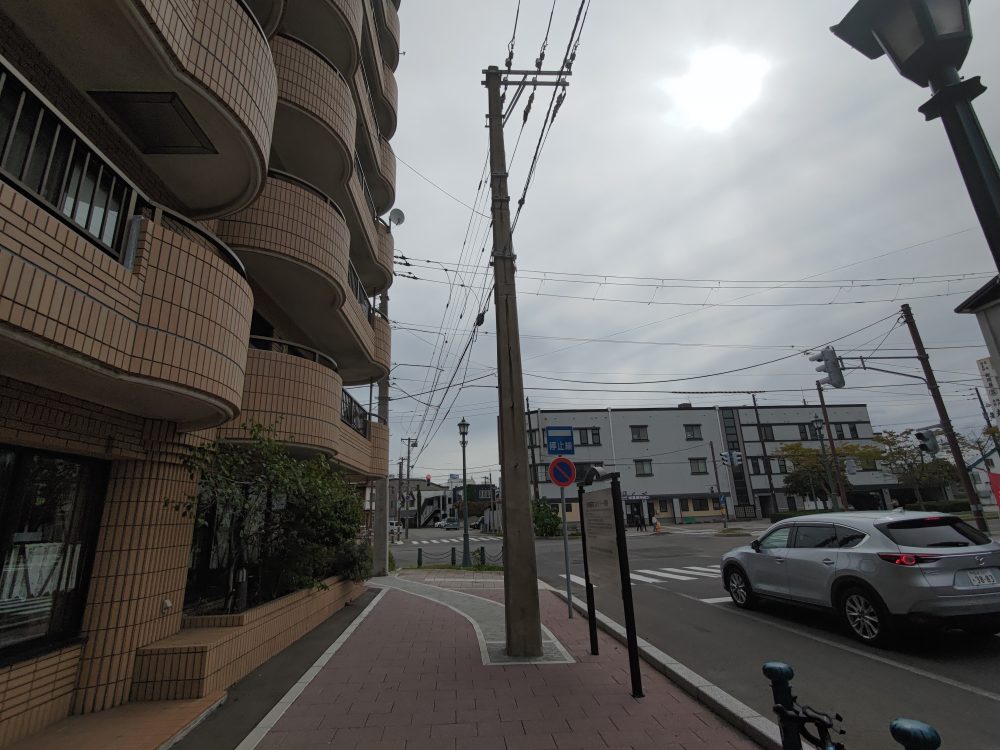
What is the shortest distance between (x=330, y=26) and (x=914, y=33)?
10733 mm

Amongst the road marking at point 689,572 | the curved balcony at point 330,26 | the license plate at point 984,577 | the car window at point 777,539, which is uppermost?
the curved balcony at point 330,26

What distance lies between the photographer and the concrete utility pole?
15977mm

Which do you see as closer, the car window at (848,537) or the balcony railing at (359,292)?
the car window at (848,537)

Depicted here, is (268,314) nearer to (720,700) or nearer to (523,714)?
(523,714)

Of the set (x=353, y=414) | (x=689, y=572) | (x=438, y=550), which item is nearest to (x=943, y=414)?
(x=689, y=572)

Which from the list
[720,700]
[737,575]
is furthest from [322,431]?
[737,575]

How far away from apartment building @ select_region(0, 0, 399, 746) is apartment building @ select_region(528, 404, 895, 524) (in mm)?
38813

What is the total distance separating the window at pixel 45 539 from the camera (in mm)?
4125

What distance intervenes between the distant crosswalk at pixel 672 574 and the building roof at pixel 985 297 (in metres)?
10.2

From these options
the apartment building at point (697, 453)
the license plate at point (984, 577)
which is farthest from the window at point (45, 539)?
the apartment building at point (697, 453)

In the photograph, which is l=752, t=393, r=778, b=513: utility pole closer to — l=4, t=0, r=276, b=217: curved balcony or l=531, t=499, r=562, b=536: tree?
l=531, t=499, r=562, b=536: tree

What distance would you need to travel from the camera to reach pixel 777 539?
27.4 feet

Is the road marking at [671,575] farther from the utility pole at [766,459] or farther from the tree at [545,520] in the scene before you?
the utility pole at [766,459]

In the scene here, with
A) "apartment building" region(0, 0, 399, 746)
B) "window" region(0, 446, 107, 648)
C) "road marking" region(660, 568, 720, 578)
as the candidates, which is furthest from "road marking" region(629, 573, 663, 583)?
"window" region(0, 446, 107, 648)
